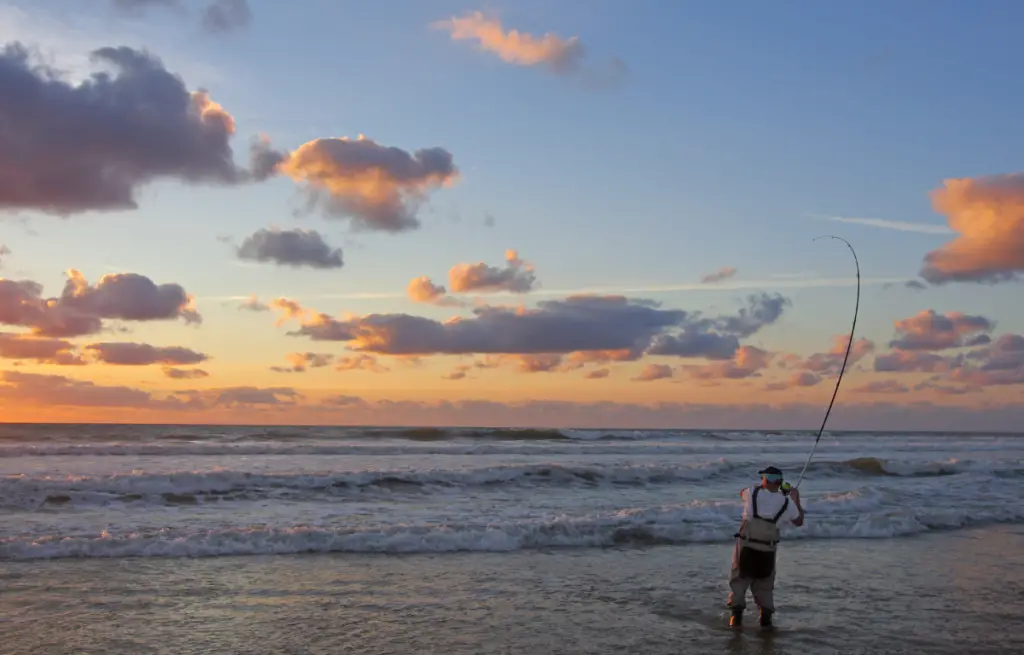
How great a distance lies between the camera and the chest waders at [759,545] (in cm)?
879

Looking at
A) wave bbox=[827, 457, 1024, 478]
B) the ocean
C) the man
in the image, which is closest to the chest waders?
the man

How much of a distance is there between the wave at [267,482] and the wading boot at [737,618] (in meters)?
13.5

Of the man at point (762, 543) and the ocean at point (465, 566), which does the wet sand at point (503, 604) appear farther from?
the man at point (762, 543)

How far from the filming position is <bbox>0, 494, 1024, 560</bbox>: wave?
12617 mm

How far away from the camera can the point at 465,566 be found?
1206 cm

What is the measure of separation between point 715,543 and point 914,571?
3.29 metres

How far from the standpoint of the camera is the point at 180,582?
10.7 m

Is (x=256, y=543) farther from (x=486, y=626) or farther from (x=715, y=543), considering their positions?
(x=715, y=543)

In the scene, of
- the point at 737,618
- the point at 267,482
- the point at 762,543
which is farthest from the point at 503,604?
the point at 267,482

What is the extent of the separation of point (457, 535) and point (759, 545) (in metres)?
6.24

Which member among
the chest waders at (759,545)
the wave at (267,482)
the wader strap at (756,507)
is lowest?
the wave at (267,482)

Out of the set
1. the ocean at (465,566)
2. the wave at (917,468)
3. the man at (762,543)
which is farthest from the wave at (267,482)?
the man at (762,543)

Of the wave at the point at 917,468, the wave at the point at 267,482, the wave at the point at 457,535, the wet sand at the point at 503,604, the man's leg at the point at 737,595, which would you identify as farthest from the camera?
the wave at the point at 917,468

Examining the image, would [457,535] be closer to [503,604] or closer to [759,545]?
[503,604]
